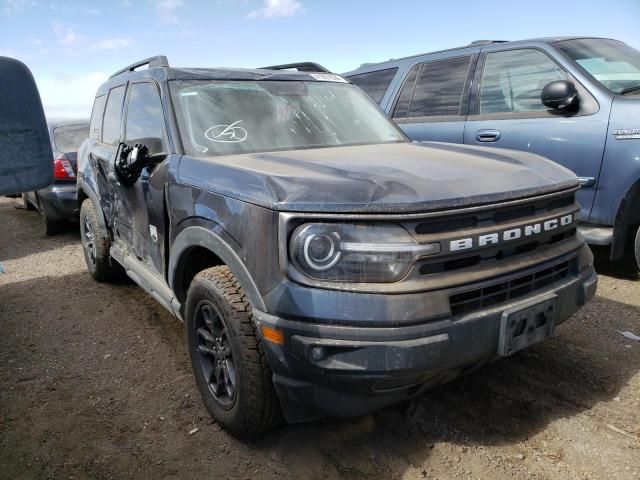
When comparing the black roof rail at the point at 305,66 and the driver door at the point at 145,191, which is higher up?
the black roof rail at the point at 305,66

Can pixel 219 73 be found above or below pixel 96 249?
above

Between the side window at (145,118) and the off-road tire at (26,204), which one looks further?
the off-road tire at (26,204)

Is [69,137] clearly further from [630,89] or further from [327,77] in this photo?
[630,89]

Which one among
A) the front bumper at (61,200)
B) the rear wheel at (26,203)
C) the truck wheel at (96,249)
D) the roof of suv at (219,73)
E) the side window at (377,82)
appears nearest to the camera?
the roof of suv at (219,73)

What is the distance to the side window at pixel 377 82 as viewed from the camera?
5.84 meters

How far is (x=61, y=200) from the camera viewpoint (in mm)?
6746

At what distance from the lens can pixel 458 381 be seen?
294cm

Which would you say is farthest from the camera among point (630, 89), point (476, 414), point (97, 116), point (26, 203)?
point (26, 203)

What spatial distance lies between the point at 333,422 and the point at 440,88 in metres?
3.85

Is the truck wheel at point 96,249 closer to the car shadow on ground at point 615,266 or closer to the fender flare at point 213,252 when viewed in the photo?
the fender flare at point 213,252

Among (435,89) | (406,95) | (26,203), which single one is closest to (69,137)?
(26,203)

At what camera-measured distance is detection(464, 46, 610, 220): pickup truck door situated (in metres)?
4.16

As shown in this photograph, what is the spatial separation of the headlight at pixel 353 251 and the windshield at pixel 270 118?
1.17 meters

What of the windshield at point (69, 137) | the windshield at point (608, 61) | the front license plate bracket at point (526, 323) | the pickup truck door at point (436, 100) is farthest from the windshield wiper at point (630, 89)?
the windshield at point (69, 137)
